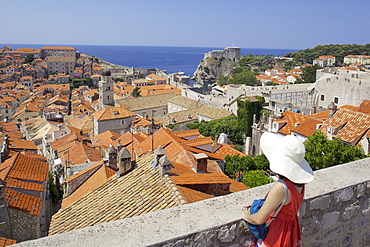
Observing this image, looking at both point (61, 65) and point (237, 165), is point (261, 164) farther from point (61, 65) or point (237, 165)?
point (61, 65)

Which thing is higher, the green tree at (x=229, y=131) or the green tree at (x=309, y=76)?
the green tree at (x=309, y=76)

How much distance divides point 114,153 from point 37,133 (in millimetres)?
25438

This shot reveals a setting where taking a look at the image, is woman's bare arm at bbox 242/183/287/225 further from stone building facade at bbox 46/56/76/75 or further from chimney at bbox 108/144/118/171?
stone building facade at bbox 46/56/76/75

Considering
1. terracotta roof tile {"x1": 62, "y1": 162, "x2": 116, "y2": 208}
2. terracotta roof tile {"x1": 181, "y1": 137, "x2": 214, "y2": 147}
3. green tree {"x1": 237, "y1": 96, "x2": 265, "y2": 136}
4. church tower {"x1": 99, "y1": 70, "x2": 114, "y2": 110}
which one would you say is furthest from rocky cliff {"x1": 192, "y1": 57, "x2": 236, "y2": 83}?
terracotta roof tile {"x1": 62, "y1": 162, "x2": 116, "y2": 208}

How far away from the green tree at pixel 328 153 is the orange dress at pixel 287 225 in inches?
361

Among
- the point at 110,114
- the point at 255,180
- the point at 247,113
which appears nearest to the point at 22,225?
the point at 255,180

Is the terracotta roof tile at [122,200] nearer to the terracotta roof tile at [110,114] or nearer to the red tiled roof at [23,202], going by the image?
the red tiled roof at [23,202]

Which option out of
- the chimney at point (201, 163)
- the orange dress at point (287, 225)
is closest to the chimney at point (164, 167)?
the chimney at point (201, 163)

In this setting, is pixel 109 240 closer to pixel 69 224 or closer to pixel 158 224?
pixel 158 224

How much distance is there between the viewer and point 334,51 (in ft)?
320

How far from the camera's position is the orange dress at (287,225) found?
222 cm

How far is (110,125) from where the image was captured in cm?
2812

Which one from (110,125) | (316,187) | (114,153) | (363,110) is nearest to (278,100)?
(363,110)

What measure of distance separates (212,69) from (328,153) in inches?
3376
